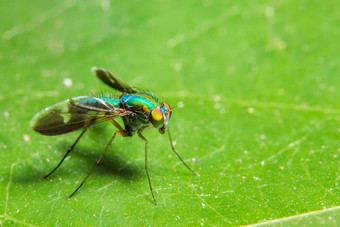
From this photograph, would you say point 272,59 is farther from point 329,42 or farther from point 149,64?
point 149,64

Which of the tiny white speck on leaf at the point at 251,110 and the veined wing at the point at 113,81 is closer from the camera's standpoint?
the veined wing at the point at 113,81

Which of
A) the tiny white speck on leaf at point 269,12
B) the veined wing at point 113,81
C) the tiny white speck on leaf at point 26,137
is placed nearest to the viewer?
→ the tiny white speck on leaf at point 26,137

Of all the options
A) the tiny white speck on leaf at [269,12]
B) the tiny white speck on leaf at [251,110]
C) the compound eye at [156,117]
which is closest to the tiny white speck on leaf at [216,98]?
the tiny white speck on leaf at [251,110]

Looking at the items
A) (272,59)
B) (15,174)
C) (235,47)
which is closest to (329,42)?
(272,59)

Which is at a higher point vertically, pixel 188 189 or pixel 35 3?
pixel 35 3

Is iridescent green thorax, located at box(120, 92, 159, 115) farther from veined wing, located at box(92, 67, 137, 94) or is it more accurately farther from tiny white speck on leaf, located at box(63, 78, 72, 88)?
tiny white speck on leaf, located at box(63, 78, 72, 88)

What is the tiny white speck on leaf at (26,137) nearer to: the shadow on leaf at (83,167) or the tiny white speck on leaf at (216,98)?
the shadow on leaf at (83,167)

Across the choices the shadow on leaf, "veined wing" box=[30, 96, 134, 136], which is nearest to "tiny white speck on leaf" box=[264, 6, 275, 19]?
"veined wing" box=[30, 96, 134, 136]
